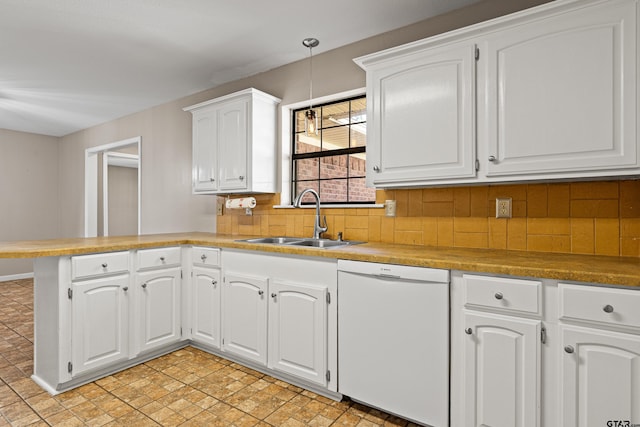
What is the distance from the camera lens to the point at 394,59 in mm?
2162

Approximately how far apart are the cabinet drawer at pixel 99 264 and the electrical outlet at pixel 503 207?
242 centimetres

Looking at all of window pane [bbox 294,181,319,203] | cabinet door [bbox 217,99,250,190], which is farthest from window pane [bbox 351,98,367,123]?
cabinet door [bbox 217,99,250,190]

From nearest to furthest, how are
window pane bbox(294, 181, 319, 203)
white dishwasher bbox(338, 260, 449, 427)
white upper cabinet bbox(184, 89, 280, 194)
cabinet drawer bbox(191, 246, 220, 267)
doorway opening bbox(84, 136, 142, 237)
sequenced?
white dishwasher bbox(338, 260, 449, 427), cabinet drawer bbox(191, 246, 220, 267), white upper cabinet bbox(184, 89, 280, 194), window pane bbox(294, 181, 319, 203), doorway opening bbox(84, 136, 142, 237)

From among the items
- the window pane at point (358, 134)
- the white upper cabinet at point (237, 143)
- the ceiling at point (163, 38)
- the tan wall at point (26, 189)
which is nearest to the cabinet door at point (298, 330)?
the white upper cabinet at point (237, 143)

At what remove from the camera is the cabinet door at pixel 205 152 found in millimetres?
3197

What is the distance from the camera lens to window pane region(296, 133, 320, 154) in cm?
313

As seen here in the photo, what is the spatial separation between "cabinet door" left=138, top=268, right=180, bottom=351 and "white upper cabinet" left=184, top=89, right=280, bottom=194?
2.89 feet

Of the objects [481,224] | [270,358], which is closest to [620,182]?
[481,224]

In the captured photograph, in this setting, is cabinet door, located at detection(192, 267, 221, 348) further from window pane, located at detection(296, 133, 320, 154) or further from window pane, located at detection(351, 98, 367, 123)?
window pane, located at detection(351, 98, 367, 123)

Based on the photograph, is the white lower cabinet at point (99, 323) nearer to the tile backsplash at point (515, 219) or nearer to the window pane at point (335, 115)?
the tile backsplash at point (515, 219)

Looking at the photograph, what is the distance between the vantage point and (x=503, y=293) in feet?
4.98

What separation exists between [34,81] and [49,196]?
3.07 metres

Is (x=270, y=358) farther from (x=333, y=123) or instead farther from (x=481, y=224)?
(x=333, y=123)

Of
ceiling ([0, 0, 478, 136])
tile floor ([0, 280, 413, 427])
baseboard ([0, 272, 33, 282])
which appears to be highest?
ceiling ([0, 0, 478, 136])
